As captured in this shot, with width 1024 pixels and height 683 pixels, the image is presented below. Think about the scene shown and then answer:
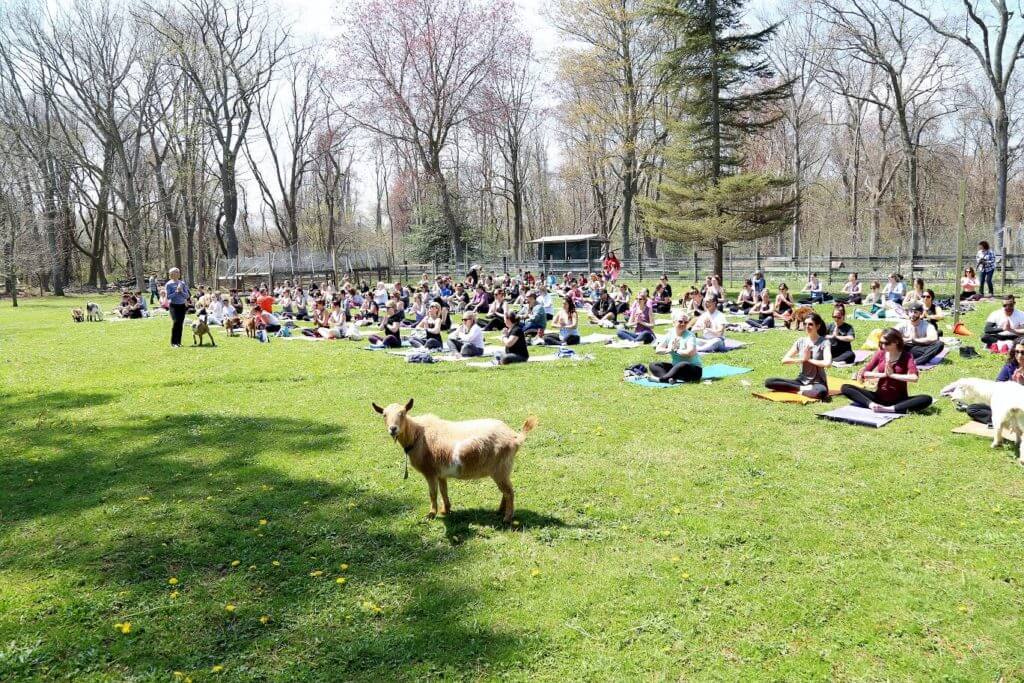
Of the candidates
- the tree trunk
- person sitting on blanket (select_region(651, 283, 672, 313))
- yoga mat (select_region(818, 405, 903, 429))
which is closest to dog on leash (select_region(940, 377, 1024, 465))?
yoga mat (select_region(818, 405, 903, 429))

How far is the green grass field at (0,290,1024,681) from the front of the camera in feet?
11.9

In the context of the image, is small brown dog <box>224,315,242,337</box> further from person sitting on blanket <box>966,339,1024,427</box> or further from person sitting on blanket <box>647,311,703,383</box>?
person sitting on blanket <box>966,339,1024,427</box>

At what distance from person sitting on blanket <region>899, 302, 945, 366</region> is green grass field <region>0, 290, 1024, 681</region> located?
3262 millimetres

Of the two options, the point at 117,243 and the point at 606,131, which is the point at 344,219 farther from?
the point at 606,131

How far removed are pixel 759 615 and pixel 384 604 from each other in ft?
7.02

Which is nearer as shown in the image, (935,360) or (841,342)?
(935,360)

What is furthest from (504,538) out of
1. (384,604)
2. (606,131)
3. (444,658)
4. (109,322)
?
(606,131)

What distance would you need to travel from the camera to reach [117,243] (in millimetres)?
58188

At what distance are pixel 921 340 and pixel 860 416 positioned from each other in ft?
13.8

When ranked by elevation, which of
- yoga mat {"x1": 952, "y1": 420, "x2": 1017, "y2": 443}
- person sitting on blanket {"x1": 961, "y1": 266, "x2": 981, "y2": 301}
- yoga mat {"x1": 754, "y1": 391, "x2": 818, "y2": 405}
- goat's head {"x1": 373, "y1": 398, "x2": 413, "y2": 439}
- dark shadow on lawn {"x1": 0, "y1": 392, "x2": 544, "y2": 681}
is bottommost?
dark shadow on lawn {"x1": 0, "y1": 392, "x2": 544, "y2": 681}

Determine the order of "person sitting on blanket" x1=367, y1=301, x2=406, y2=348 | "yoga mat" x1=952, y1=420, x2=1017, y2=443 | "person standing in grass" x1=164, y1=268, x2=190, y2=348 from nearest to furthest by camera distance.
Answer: "yoga mat" x1=952, y1=420, x2=1017, y2=443 → "person standing in grass" x1=164, y1=268, x2=190, y2=348 → "person sitting on blanket" x1=367, y1=301, x2=406, y2=348

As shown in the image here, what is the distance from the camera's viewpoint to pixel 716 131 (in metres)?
24.1

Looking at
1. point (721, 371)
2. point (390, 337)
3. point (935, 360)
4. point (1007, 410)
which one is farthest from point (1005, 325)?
point (390, 337)

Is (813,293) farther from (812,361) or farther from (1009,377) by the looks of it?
(1009,377)
